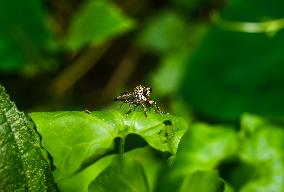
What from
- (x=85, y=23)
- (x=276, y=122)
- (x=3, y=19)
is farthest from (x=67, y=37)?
(x=276, y=122)

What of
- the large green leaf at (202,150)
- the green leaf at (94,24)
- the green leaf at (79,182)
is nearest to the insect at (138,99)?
the green leaf at (79,182)

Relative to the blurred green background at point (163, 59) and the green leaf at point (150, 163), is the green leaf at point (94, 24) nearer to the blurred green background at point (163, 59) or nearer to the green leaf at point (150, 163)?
the blurred green background at point (163, 59)

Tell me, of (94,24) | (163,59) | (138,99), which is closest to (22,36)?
(94,24)

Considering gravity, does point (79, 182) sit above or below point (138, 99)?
below

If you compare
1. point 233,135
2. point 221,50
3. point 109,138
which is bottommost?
point 233,135

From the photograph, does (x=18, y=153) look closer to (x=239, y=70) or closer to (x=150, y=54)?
(x=239, y=70)

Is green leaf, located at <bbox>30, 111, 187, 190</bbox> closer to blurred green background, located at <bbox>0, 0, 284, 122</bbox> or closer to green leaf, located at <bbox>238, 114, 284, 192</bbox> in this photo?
green leaf, located at <bbox>238, 114, 284, 192</bbox>

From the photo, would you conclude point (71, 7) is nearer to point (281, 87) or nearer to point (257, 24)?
point (257, 24)
